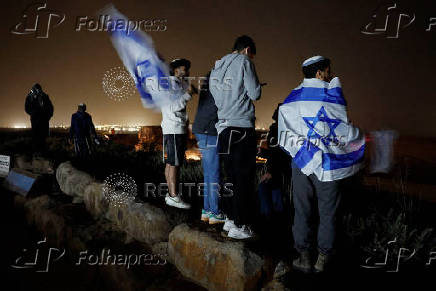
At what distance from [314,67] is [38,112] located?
9664 mm

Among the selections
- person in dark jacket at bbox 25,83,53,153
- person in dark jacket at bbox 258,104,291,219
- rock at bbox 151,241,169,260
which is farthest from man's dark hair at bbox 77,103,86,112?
person in dark jacket at bbox 258,104,291,219

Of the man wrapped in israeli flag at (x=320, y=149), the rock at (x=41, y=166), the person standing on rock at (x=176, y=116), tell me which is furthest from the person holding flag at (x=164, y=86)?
the rock at (x=41, y=166)

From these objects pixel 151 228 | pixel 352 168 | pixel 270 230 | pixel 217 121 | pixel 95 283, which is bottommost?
pixel 95 283

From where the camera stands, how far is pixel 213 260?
2904 millimetres

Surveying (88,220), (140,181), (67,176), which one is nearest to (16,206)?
(67,176)

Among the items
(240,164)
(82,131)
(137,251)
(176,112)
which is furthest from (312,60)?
(82,131)

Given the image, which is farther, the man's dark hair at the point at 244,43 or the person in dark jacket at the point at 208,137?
the person in dark jacket at the point at 208,137

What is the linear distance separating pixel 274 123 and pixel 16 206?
674 cm

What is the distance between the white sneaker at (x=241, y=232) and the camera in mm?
2938

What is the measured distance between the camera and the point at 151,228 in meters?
3.92

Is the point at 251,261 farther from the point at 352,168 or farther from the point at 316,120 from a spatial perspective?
the point at 316,120

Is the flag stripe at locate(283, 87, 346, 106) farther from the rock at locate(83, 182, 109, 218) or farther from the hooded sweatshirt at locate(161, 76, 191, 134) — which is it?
the rock at locate(83, 182, 109, 218)

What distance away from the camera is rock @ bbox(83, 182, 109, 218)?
5.17 m

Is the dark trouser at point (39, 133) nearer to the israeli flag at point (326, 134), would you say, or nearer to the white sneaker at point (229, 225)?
the white sneaker at point (229, 225)
